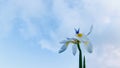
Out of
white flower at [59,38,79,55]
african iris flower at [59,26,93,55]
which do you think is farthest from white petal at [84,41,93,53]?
white flower at [59,38,79,55]

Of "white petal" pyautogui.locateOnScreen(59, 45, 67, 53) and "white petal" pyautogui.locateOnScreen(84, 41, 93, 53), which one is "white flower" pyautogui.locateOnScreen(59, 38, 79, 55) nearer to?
"white petal" pyautogui.locateOnScreen(59, 45, 67, 53)

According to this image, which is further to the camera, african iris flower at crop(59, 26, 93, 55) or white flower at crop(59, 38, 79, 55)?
white flower at crop(59, 38, 79, 55)

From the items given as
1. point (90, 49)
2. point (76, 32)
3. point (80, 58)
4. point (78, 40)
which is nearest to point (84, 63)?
point (80, 58)

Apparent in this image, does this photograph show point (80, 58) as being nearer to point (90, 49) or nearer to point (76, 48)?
point (90, 49)

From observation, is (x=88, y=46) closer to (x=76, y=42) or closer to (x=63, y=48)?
(x=76, y=42)

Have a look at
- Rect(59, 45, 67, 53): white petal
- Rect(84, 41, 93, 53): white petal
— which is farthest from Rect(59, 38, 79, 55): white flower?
Rect(84, 41, 93, 53): white petal

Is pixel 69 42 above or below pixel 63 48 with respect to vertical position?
above

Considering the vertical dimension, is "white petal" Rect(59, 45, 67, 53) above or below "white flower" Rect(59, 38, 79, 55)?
below

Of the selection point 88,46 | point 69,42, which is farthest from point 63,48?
point 88,46

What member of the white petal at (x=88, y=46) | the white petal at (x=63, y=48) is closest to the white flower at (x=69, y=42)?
the white petal at (x=63, y=48)

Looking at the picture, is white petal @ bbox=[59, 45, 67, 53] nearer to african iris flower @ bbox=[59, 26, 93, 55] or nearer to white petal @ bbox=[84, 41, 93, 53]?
african iris flower @ bbox=[59, 26, 93, 55]

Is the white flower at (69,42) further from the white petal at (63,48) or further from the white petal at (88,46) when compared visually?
the white petal at (88,46)
